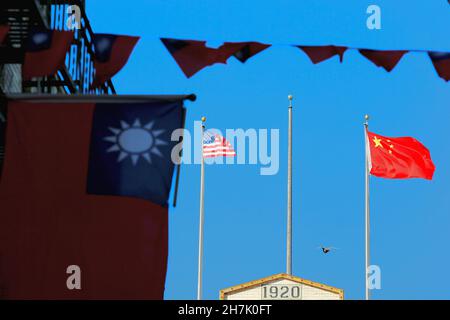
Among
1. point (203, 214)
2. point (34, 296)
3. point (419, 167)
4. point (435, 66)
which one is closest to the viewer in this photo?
point (34, 296)

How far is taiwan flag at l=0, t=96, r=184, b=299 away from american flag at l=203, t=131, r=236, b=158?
17.3 meters

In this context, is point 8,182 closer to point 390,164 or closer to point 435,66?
point 435,66

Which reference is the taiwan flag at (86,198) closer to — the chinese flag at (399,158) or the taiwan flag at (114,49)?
the taiwan flag at (114,49)

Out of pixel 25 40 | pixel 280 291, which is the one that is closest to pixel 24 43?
pixel 25 40

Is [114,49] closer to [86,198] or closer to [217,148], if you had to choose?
[86,198]

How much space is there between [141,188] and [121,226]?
24.1 inches

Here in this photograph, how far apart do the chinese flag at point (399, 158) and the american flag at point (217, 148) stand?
4.44 meters

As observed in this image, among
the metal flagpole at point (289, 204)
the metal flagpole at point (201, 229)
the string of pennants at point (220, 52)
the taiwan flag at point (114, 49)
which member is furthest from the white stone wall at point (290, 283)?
the taiwan flag at point (114, 49)

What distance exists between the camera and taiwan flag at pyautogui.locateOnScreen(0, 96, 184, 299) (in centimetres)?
1543

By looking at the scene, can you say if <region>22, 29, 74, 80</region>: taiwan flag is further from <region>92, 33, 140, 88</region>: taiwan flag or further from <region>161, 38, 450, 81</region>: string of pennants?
<region>161, 38, 450, 81</region>: string of pennants

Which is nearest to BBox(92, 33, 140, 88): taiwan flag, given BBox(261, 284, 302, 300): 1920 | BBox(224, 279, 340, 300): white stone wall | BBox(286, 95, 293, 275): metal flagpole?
BBox(224, 279, 340, 300): white stone wall

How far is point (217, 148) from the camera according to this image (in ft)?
110

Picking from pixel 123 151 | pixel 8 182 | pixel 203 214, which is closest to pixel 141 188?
pixel 123 151

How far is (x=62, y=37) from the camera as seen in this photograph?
16.3 meters
